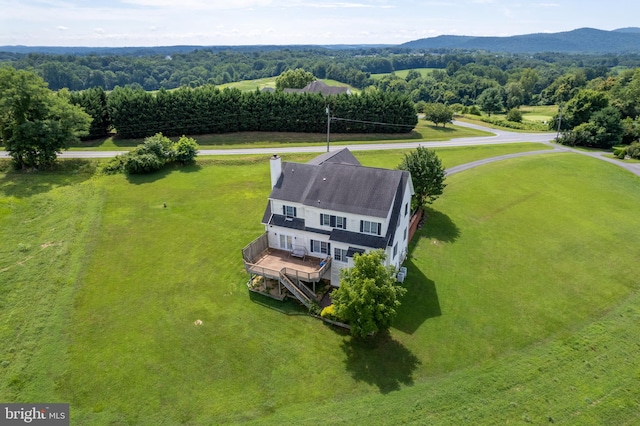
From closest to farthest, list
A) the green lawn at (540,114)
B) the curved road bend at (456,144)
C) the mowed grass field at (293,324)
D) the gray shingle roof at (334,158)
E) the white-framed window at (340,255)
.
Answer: the mowed grass field at (293,324), the white-framed window at (340,255), the gray shingle roof at (334,158), the curved road bend at (456,144), the green lawn at (540,114)

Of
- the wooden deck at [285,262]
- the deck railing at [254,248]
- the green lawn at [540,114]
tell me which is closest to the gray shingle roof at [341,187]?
the deck railing at [254,248]

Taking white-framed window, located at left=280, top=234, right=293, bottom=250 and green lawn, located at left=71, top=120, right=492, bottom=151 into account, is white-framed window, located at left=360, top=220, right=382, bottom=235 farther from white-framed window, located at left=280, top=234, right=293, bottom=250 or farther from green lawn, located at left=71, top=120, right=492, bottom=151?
green lawn, located at left=71, top=120, right=492, bottom=151

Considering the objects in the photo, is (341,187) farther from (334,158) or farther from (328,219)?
(334,158)

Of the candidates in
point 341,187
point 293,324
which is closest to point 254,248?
point 293,324

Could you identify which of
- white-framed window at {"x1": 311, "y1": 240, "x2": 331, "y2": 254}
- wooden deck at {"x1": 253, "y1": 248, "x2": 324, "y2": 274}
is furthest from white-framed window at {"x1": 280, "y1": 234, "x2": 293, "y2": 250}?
white-framed window at {"x1": 311, "y1": 240, "x2": 331, "y2": 254}

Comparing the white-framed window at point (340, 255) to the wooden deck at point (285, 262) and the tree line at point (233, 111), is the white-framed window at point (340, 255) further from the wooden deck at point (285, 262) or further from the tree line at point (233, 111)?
the tree line at point (233, 111)

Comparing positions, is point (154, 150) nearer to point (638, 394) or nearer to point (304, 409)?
point (304, 409)
